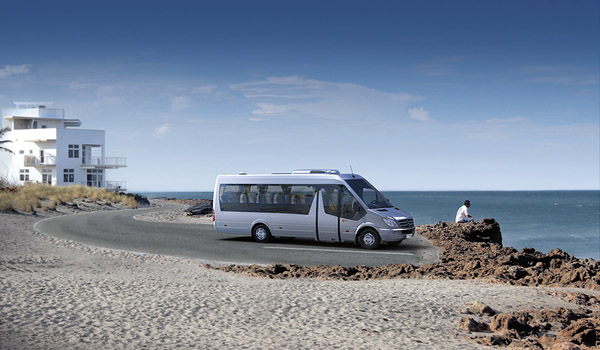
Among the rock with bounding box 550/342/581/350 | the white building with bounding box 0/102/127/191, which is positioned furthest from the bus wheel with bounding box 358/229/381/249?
the white building with bounding box 0/102/127/191

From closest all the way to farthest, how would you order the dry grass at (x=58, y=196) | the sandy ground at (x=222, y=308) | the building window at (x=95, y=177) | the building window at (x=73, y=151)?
1. the sandy ground at (x=222, y=308)
2. the dry grass at (x=58, y=196)
3. the building window at (x=73, y=151)
4. the building window at (x=95, y=177)

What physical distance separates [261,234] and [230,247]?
1.56 metres

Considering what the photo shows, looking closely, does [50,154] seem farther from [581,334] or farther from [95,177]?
[581,334]

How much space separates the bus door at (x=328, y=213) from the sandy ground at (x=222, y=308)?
18.4 feet

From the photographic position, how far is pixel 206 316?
770cm

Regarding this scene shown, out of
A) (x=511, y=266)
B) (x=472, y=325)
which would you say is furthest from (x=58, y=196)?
(x=472, y=325)

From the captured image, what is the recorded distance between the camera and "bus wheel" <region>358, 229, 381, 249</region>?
634 inches

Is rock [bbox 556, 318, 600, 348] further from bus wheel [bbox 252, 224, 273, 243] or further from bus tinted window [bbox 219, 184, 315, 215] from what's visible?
bus wheel [bbox 252, 224, 273, 243]

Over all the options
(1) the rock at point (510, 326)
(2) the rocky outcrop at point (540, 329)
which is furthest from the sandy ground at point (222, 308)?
(1) the rock at point (510, 326)

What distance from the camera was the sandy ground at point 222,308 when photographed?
662cm

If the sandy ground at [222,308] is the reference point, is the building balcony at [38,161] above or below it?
above

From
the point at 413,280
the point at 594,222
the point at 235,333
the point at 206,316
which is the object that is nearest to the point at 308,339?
the point at 235,333

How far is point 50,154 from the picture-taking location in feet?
213

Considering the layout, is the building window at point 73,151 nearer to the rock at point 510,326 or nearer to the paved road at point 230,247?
the paved road at point 230,247
